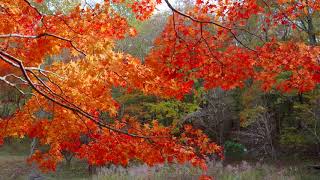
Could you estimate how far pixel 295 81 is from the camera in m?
7.50

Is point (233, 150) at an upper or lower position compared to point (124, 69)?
lower

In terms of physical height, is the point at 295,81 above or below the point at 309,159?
above

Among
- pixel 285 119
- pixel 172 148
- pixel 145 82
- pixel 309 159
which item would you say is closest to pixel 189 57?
pixel 145 82

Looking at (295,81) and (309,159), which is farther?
(309,159)

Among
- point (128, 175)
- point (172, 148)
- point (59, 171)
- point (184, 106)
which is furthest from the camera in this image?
point (59, 171)

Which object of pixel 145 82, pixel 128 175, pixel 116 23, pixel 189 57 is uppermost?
pixel 116 23

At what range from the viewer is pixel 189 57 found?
7227mm

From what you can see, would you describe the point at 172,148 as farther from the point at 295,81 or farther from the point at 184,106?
the point at 184,106

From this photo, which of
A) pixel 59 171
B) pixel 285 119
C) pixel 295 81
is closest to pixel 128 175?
pixel 295 81

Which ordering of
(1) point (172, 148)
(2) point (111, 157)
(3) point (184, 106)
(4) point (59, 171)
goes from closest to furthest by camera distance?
1. (1) point (172, 148)
2. (2) point (111, 157)
3. (3) point (184, 106)
4. (4) point (59, 171)

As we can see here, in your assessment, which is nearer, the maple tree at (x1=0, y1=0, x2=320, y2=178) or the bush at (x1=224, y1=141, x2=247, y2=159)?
the maple tree at (x1=0, y1=0, x2=320, y2=178)

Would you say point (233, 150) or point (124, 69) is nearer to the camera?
point (124, 69)

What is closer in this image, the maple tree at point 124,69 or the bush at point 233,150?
the maple tree at point 124,69

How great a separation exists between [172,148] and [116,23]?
3590 millimetres
